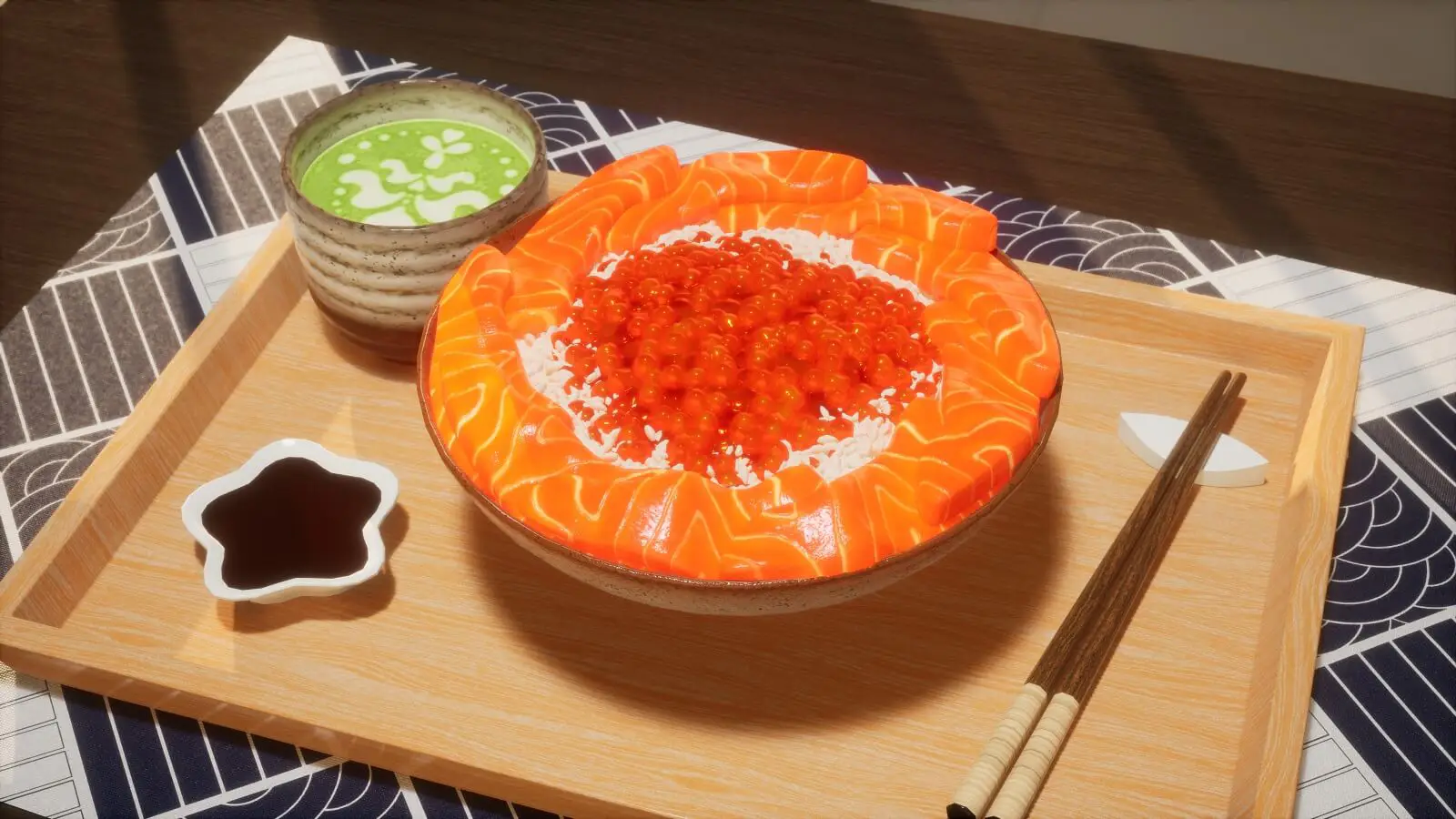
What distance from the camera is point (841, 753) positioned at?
154 centimetres

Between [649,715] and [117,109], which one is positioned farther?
[117,109]

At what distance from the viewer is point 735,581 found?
1384 millimetres

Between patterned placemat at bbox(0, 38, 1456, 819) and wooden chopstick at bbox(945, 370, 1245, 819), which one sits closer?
wooden chopstick at bbox(945, 370, 1245, 819)

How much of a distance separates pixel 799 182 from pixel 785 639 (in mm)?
640

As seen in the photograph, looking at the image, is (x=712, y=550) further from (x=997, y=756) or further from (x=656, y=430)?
(x=997, y=756)

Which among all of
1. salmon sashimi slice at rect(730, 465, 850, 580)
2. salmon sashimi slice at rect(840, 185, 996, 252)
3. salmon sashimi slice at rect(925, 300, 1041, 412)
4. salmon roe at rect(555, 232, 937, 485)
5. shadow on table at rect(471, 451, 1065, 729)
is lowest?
shadow on table at rect(471, 451, 1065, 729)

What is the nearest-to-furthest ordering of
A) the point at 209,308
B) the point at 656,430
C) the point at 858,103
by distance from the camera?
the point at 656,430 < the point at 209,308 < the point at 858,103

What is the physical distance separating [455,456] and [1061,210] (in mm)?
1420

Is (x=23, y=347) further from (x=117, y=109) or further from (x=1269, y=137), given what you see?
(x=1269, y=137)

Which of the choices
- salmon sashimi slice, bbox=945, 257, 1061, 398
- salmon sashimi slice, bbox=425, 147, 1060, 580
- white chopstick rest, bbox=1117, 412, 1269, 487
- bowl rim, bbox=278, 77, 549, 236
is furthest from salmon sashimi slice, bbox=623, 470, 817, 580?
white chopstick rest, bbox=1117, 412, 1269, 487

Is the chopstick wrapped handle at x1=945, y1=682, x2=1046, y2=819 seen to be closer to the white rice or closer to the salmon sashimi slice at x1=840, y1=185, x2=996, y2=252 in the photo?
the white rice

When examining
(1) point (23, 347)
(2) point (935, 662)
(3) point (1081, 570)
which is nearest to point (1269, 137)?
(3) point (1081, 570)

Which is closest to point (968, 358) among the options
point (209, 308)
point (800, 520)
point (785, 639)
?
point (800, 520)

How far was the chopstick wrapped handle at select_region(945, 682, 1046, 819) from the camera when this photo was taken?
1.39 metres
